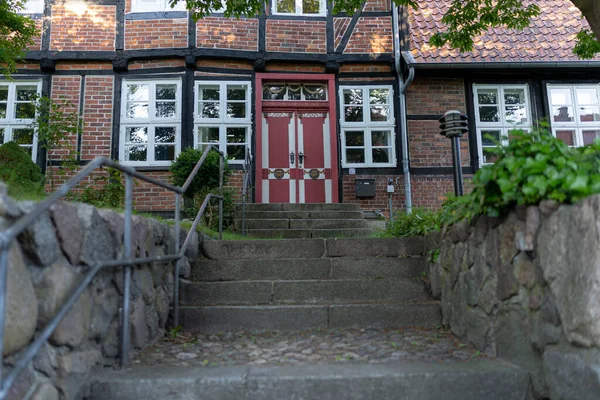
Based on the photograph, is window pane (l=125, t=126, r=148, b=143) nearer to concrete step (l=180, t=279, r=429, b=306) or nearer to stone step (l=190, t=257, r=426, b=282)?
stone step (l=190, t=257, r=426, b=282)

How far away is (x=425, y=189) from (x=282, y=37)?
3839 millimetres

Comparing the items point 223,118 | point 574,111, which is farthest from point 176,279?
point 574,111

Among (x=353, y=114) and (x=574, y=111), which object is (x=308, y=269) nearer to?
(x=353, y=114)

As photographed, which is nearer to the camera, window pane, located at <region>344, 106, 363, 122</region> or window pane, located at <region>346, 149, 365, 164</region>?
window pane, located at <region>346, 149, 365, 164</region>

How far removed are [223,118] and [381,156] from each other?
9.72ft

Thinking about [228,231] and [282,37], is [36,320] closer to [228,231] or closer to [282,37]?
[228,231]

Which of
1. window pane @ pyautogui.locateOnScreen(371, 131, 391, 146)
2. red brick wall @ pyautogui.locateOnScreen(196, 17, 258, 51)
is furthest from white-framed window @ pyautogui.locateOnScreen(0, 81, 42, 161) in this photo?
window pane @ pyautogui.locateOnScreen(371, 131, 391, 146)

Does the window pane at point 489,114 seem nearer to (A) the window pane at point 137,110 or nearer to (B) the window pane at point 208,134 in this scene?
(B) the window pane at point 208,134

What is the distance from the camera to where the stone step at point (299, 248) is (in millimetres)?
4129

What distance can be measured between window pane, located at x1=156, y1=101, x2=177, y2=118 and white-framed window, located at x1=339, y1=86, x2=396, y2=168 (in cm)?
305

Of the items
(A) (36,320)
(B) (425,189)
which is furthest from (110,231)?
(B) (425,189)

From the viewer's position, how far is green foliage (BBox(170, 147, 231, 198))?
6.08m

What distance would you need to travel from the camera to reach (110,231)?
7.99ft

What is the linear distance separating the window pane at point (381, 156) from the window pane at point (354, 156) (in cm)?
22
